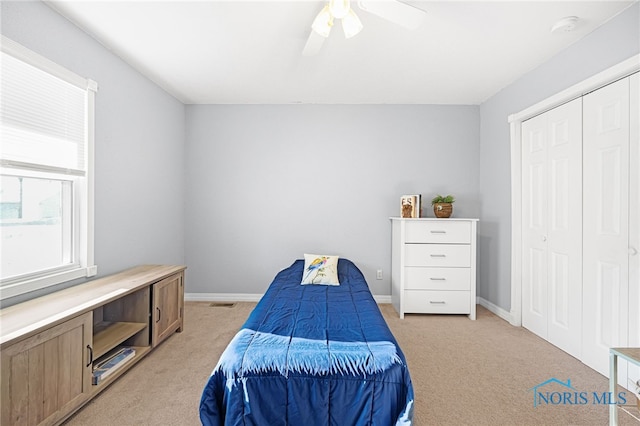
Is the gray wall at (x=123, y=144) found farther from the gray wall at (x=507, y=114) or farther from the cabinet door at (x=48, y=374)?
the gray wall at (x=507, y=114)

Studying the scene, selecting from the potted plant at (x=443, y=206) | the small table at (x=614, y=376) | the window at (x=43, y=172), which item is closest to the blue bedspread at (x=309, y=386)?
the small table at (x=614, y=376)

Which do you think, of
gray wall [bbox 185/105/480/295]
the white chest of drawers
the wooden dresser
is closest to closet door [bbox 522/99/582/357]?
the white chest of drawers

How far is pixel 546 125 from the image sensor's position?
280 centimetres

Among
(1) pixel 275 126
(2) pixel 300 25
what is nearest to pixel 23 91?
(2) pixel 300 25

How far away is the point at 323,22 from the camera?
1850 mm

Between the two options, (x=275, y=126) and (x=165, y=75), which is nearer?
(x=165, y=75)

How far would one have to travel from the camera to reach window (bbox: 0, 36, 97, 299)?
1.86 metres

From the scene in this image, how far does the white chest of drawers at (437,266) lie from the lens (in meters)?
3.38

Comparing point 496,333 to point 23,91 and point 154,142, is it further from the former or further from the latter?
point 23,91

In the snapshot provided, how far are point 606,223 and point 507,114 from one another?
61.2 inches

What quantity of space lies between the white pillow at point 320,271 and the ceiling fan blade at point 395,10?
219 cm

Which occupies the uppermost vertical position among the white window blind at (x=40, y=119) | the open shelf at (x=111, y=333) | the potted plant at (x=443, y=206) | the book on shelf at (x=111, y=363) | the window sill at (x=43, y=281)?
the white window blind at (x=40, y=119)

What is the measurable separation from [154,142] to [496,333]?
388 centimetres

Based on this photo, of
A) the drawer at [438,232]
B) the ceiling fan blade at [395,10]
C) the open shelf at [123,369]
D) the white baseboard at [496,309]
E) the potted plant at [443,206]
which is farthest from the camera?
the potted plant at [443,206]
